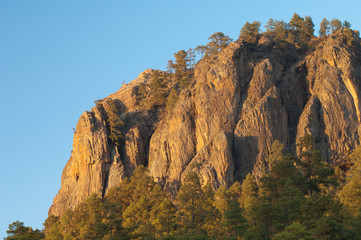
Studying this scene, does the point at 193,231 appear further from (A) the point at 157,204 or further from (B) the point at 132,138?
(B) the point at 132,138

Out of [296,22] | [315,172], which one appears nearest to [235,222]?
[315,172]

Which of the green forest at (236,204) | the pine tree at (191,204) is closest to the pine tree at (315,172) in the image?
the green forest at (236,204)

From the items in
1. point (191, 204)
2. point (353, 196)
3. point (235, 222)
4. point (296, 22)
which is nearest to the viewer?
point (235, 222)

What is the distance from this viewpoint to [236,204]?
7225cm

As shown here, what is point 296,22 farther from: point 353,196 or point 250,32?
point 353,196

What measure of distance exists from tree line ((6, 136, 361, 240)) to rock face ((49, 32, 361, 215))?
4.83 metres

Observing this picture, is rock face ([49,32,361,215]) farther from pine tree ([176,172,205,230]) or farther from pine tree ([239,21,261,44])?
pine tree ([176,172,205,230])

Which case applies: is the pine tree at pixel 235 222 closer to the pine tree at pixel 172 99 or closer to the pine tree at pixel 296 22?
the pine tree at pixel 172 99

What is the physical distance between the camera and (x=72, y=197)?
381 feet

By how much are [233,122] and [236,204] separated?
124ft

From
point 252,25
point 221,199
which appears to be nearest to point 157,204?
point 221,199

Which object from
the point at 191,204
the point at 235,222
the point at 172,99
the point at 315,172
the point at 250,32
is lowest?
the point at 235,222

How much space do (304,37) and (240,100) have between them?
98.4 ft

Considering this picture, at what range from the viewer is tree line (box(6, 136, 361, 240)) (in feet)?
218
